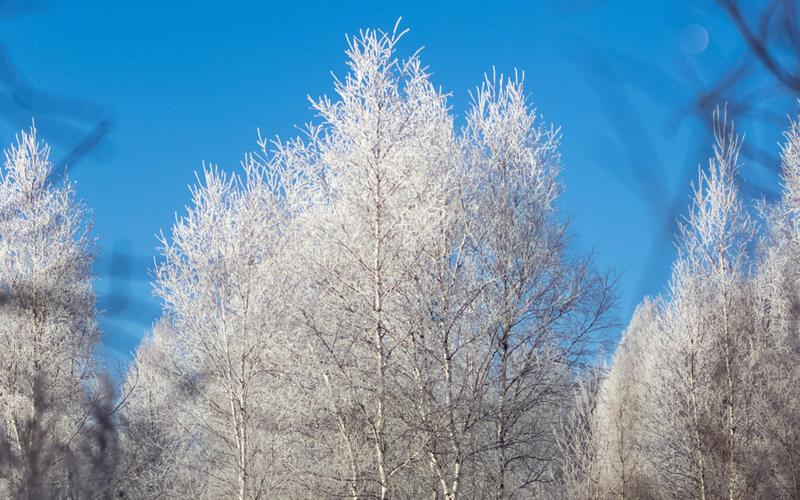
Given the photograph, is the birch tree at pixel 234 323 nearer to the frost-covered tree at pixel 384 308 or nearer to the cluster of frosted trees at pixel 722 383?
the frost-covered tree at pixel 384 308

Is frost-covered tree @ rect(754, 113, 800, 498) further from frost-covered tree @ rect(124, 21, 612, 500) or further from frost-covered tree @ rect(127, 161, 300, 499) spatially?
frost-covered tree @ rect(127, 161, 300, 499)

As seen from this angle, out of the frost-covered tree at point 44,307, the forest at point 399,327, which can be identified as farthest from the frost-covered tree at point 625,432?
the frost-covered tree at point 44,307

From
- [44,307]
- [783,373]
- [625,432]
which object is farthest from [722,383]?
[44,307]

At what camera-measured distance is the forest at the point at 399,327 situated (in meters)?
9.59

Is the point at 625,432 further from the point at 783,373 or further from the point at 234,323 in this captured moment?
the point at 234,323

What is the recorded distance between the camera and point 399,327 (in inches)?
371

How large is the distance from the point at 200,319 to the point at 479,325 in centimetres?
423

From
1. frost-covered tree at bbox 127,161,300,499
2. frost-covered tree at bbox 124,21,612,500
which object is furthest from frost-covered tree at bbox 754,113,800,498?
frost-covered tree at bbox 127,161,300,499

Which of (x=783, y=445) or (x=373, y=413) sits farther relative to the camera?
(x=783, y=445)

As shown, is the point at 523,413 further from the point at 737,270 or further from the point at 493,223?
the point at 737,270

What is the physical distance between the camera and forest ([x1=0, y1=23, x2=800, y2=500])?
959 centimetres

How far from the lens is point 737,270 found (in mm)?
13461

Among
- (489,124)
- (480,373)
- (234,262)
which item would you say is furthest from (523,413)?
(234,262)

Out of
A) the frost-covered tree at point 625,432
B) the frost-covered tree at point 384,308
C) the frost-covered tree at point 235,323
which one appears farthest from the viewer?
the frost-covered tree at point 625,432
